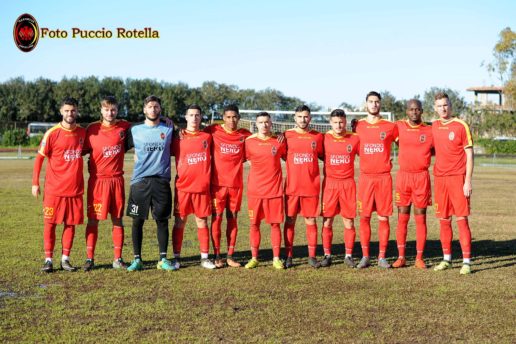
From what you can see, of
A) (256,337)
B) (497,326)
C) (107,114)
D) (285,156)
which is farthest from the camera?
(285,156)

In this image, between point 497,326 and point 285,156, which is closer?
point 497,326

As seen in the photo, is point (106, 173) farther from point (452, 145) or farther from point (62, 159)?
point (452, 145)

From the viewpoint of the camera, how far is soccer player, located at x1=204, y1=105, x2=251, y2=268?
860 cm

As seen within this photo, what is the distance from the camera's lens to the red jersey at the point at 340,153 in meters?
8.66

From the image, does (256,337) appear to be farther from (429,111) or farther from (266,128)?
(429,111)

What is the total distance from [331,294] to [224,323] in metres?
1.67

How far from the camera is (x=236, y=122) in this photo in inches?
341

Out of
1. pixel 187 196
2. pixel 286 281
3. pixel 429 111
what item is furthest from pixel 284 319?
pixel 429 111

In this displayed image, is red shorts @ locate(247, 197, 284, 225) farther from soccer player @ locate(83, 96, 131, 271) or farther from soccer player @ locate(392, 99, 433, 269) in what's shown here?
soccer player @ locate(83, 96, 131, 271)

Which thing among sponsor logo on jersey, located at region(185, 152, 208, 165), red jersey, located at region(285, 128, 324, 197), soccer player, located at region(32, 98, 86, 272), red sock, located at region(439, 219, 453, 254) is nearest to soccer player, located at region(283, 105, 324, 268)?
red jersey, located at region(285, 128, 324, 197)

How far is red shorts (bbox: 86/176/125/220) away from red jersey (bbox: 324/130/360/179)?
2986 mm

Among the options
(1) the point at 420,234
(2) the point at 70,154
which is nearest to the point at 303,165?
(1) the point at 420,234

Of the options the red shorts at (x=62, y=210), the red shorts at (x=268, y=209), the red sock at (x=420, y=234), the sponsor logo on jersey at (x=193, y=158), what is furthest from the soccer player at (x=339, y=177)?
the red shorts at (x=62, y=210)

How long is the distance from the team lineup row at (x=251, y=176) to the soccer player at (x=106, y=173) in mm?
14
